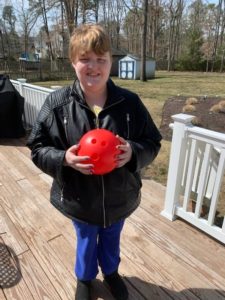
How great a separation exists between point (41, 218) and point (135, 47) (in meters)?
37.5

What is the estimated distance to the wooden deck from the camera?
189cm

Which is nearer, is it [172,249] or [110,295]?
[110,295]

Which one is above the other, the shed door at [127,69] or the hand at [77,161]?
the hand at [77,161]

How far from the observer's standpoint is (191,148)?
2.42m

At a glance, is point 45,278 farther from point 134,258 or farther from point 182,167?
point 182,167

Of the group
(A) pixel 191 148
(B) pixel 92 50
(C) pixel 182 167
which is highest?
(B) pixel 92 50

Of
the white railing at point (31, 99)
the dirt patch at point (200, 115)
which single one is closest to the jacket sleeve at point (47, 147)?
the white railing at point (31, 99)

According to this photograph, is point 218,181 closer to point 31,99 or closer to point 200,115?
point 31,99

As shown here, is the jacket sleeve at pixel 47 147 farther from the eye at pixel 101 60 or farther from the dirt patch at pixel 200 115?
the dirt patch at pixel 200 115

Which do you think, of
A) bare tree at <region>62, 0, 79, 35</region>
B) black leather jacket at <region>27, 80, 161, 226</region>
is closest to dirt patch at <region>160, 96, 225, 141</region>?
black leather jacket at <region>27, 80, 161, 226</region>

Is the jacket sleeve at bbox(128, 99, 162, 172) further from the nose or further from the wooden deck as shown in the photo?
the wooden deck

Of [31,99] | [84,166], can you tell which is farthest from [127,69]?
[84,166]

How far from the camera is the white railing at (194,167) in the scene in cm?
223

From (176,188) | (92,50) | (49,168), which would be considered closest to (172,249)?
(176,188)
